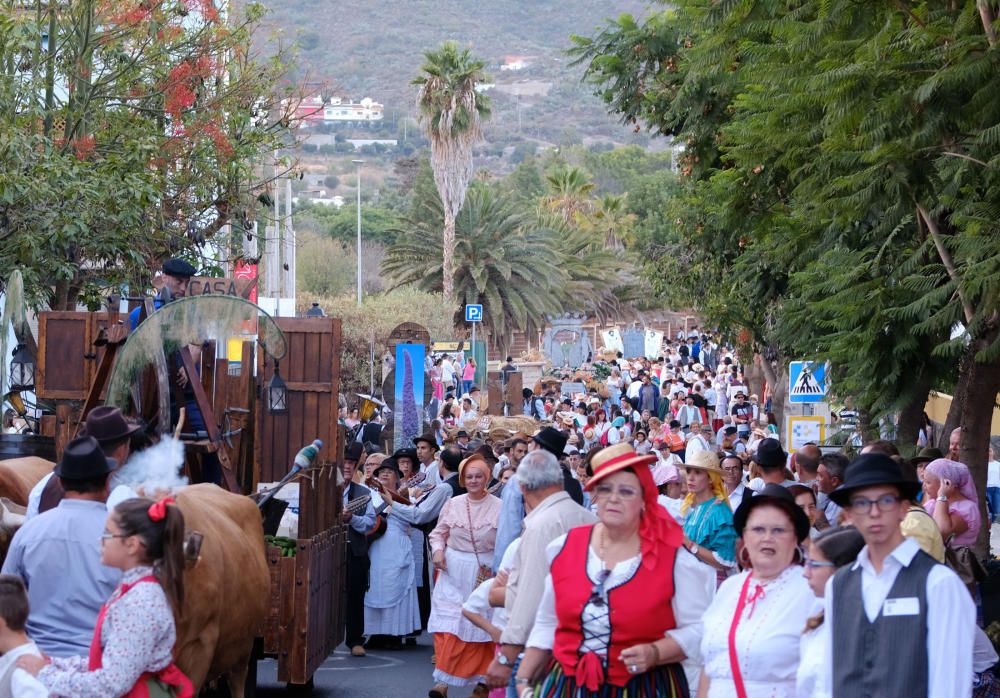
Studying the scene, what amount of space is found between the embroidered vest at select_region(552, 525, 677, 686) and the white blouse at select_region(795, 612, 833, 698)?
58cm

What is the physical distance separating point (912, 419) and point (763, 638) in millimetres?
8386

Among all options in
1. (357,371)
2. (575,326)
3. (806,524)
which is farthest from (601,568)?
(575,326)

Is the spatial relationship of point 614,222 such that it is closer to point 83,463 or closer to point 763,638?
point 83,463

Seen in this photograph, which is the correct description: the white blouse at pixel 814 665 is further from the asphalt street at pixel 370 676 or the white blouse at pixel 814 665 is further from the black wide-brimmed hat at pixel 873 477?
the asphalt street at pixel 370 676

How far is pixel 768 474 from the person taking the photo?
11023mm

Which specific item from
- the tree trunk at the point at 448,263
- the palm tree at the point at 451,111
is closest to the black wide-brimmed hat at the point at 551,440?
the tree trunk at the point at 448,263

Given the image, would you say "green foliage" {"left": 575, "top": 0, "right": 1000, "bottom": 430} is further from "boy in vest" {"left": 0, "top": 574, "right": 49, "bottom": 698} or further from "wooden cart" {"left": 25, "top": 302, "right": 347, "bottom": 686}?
"boy in vest" {"left": 0, "top": 574, "right": 49, "bottom": 698}

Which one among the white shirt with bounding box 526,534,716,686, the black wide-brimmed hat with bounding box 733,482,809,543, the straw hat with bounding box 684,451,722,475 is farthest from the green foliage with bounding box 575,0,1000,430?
the white shirt with bounding box 526,534,716,686

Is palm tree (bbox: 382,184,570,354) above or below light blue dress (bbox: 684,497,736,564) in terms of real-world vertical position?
above

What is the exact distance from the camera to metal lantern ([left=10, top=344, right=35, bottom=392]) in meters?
14.6

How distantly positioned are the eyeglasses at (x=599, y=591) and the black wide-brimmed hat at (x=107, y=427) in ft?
8.60

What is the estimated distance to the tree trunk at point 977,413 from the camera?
12.2 m

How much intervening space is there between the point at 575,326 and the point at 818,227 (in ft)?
187

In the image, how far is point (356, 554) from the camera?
13977 millimetres
